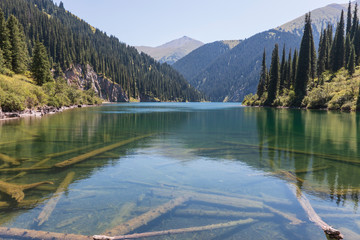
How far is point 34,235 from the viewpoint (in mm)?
6664

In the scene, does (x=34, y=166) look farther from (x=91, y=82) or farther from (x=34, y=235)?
(x=91, y=82)

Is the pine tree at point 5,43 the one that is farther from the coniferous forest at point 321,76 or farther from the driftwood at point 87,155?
the coniferous forest at point 321,76

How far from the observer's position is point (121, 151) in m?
18.6

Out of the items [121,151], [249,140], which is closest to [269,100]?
[249,140]

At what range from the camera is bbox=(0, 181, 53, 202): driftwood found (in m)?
9.40

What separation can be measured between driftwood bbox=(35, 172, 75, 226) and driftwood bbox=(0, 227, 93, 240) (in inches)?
21.6

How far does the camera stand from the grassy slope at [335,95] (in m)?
67.1

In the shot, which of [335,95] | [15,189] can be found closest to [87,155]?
[15,189]

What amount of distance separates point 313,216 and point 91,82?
17141 cm

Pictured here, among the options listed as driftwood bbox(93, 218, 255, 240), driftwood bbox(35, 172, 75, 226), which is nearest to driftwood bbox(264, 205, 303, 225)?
driftwood bbox(93, 218, 255, 240)

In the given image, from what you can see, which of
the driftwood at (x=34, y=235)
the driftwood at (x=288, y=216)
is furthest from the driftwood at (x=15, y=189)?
the driftwood at (x=288, y=216)

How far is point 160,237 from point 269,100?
368 feet

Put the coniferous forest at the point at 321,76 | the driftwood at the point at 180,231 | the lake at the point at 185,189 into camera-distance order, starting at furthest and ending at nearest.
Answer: the coniferous forest at the point at 321,76
the lake at the point at 185,189
the driftwood at the point at 180,231

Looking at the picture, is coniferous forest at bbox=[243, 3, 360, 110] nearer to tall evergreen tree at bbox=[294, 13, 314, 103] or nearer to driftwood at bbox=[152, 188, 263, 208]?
tall evergreen tree at bbox=[294, 13, 314, 103]
